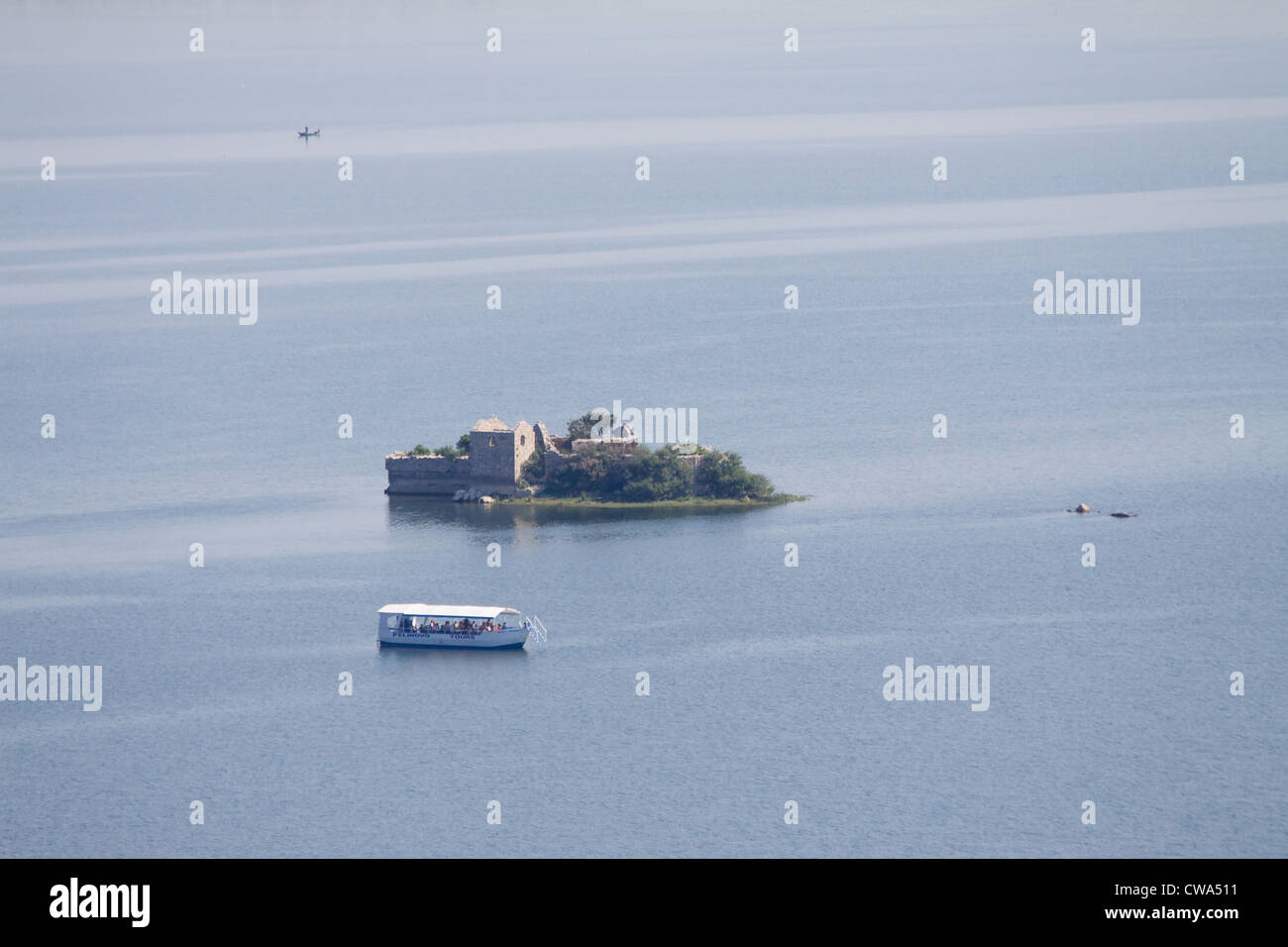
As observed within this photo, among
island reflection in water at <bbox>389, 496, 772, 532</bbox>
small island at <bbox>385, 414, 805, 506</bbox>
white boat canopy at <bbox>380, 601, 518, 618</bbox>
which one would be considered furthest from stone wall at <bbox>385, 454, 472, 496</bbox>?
white boat canopy at <bbox>380, 601, 518, 618</bbox>

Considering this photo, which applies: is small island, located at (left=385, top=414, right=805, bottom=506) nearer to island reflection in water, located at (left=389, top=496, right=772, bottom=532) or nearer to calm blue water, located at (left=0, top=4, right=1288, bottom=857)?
island reflection in water, located at (left=389, top=496, right=772, bottom=532)

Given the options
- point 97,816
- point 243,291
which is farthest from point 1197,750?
point 243,291

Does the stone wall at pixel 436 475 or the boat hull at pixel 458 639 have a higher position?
the stone wall at pixel 436 475

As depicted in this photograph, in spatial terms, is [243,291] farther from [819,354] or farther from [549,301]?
[819,354]

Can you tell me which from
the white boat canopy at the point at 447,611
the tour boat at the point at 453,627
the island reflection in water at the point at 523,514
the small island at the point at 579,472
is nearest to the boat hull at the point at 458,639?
the tour boat at the point at 453,627

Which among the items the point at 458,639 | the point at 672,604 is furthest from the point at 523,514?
the point at 458,639

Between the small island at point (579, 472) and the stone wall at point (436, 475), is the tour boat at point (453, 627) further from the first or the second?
the stone wall at point (436, 475)
